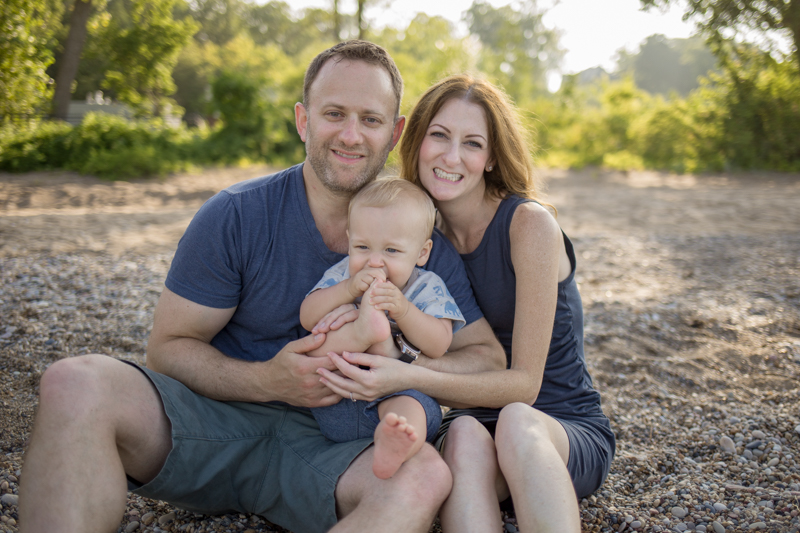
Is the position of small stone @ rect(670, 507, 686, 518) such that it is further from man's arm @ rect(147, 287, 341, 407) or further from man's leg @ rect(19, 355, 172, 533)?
man's leg @ rect(19, 355, 172, 533)

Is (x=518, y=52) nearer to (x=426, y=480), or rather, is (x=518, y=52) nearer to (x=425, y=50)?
(x=425, y=50)

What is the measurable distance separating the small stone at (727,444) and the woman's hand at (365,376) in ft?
6.57

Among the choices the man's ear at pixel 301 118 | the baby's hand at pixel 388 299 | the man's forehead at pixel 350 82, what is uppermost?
the man's forehead at pixel 350 82

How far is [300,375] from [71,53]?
16.6 m

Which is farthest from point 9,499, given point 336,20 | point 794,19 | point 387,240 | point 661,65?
point 661,65

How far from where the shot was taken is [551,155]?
16.6 metres

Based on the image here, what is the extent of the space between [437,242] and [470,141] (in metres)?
0.51

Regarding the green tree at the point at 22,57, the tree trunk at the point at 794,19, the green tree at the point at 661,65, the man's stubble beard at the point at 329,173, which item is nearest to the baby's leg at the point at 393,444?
the man's stubble beard at the point at 329,173

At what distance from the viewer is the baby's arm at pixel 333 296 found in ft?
7.41

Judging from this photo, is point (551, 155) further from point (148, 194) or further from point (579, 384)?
point (579, 384)

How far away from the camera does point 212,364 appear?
230 centimetres

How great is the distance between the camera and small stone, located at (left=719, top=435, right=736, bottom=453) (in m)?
3.02

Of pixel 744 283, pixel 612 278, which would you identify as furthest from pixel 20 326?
pixel 744 283

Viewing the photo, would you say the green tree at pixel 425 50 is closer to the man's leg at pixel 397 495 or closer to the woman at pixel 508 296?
the woman at pixel 508 296
